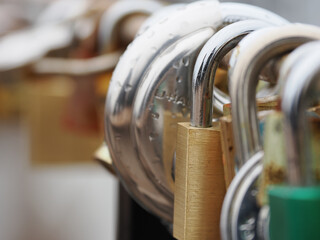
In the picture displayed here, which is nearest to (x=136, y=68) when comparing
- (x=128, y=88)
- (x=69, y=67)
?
(x=128, y=88)

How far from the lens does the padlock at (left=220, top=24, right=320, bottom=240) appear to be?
29cm

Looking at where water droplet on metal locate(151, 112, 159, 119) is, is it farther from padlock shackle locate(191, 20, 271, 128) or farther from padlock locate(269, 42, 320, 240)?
padlock locate(269, 42, 320, 240)

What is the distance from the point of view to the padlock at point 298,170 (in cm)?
24

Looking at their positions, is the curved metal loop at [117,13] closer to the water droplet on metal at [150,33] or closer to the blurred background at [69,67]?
the blurred background at [69,67]

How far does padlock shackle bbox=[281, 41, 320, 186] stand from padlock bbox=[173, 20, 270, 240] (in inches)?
4.1

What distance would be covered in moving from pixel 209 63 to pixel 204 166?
0.21 feet

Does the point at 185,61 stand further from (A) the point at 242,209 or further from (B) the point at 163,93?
(A) the point at 242,209

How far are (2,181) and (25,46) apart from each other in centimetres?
135

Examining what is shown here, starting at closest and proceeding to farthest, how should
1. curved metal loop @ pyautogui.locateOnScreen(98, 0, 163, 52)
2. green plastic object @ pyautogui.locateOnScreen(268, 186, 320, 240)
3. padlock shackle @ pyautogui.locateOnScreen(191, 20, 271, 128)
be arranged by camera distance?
1. green plastic object @ pyautogui.locateOnScreen(268, 186, 320, 240)
2. padlock shackle @ pyautogui.locateOnScreen(191, 20, 271, 128)
3. curved metal loop @ pyautogui.locateOnScreen(98, 0, 163, 52)

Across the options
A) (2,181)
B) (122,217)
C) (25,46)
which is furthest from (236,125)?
(2,181)

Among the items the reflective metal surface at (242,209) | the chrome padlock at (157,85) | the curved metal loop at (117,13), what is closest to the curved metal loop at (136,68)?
the chrome padlock at (157,85)

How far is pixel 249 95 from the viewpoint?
12.2 inches

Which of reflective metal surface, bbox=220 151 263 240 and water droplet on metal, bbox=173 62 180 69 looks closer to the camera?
reflective metal surface, bbox=220 151 263 240

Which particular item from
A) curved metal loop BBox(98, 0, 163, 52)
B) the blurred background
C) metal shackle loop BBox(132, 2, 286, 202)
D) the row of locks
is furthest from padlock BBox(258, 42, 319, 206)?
curved metal loop BBox(98, 0, 163, 52)
